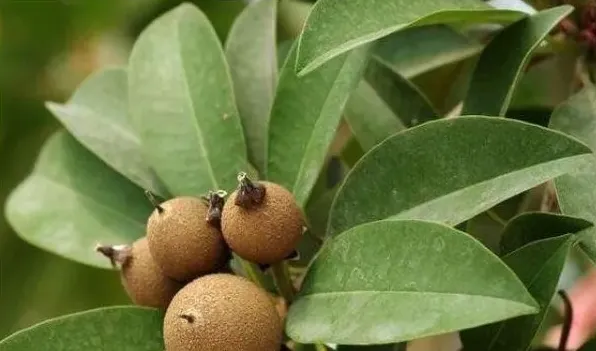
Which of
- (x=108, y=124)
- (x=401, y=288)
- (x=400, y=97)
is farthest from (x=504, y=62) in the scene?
(x=108, y=124)

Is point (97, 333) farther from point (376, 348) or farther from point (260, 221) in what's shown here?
point (376, 348)

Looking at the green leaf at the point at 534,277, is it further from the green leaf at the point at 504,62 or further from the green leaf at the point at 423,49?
the green leaf at the point at 423,49

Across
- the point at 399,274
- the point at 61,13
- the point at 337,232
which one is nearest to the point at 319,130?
the point at 337,232

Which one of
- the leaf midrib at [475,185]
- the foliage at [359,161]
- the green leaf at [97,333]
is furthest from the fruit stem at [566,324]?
the green leaf at [97,333]

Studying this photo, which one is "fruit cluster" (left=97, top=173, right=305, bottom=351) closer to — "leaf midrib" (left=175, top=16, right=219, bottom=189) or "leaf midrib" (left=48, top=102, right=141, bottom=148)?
"leaf midrib" (left=175, top=16, right=219, bottom=189)

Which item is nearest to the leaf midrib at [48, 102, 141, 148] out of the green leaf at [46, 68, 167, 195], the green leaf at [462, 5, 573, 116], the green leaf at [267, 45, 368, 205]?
the green leaf at [46, 68, 167, 195]

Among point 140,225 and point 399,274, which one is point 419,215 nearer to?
point 399,274

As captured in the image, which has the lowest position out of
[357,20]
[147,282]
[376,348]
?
[376,348]
